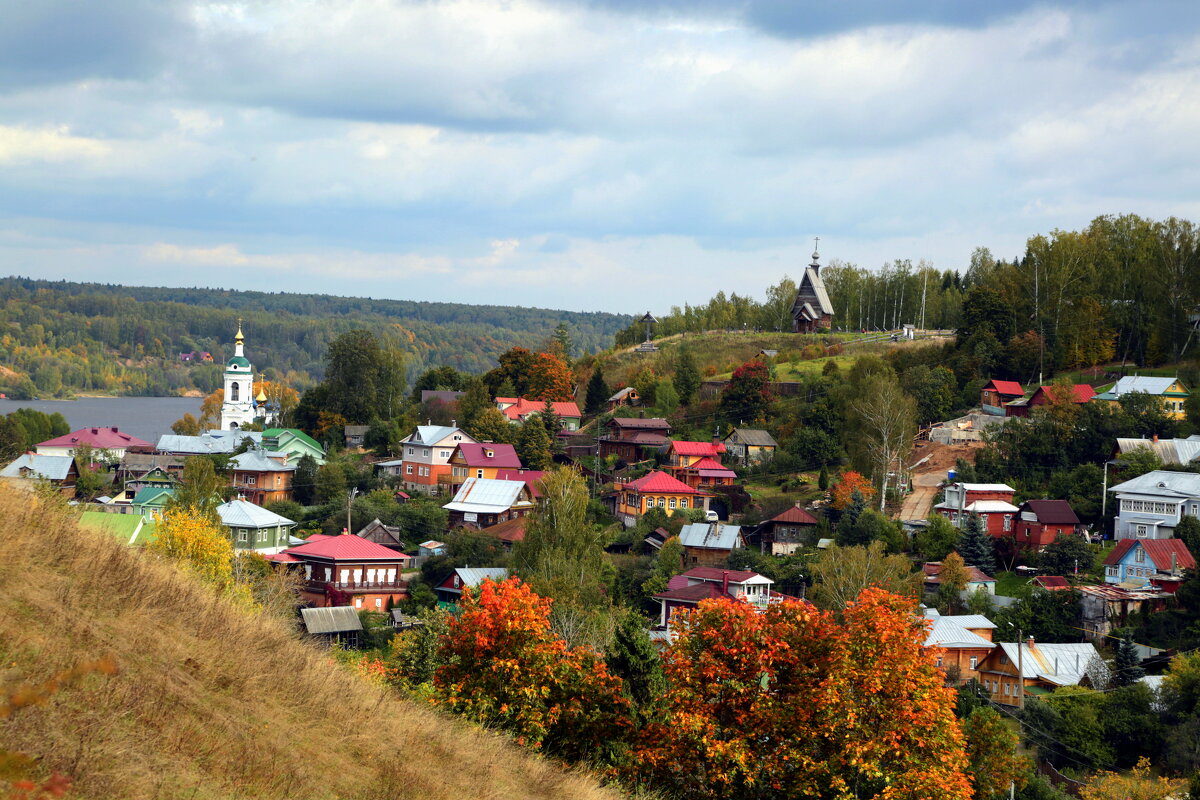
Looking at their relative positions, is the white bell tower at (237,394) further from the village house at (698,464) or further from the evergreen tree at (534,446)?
the village house at (698,464)

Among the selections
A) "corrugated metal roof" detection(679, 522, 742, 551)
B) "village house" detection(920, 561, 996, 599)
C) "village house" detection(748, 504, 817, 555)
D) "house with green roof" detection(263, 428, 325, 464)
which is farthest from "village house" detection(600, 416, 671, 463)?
"village house" detection(920, 561, 996, 599)

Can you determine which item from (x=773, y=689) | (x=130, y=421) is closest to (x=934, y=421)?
(x=773, y=689)

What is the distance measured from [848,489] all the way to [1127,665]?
44.7ft

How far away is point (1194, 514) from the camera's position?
37344 millimetres

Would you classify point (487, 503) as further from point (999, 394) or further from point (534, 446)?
point (999, 394)

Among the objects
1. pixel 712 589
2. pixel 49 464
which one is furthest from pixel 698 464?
pixel 49 464

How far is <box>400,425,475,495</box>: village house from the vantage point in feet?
177

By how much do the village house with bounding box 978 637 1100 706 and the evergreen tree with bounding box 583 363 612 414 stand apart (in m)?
35.1

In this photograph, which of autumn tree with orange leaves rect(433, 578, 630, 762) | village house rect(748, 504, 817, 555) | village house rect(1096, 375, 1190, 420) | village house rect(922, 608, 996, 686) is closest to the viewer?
autumn tree with orange leaves rect(433, 578, 630, 762)

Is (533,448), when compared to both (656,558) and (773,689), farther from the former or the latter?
(773,689)

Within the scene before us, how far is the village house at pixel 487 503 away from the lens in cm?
4747

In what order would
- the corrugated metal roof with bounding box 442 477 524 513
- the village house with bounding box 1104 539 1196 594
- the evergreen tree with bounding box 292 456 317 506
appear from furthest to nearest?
the evergreen tree with bounding box 292 456 317 506, the corrugated metal roof with bounding box 442 477 524 513, the village house with bounding box 1104 539 1196 594

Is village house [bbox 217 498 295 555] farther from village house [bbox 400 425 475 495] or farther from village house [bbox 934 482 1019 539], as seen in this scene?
village house [bbox 934 482 1019 539]

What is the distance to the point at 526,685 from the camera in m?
15.1
